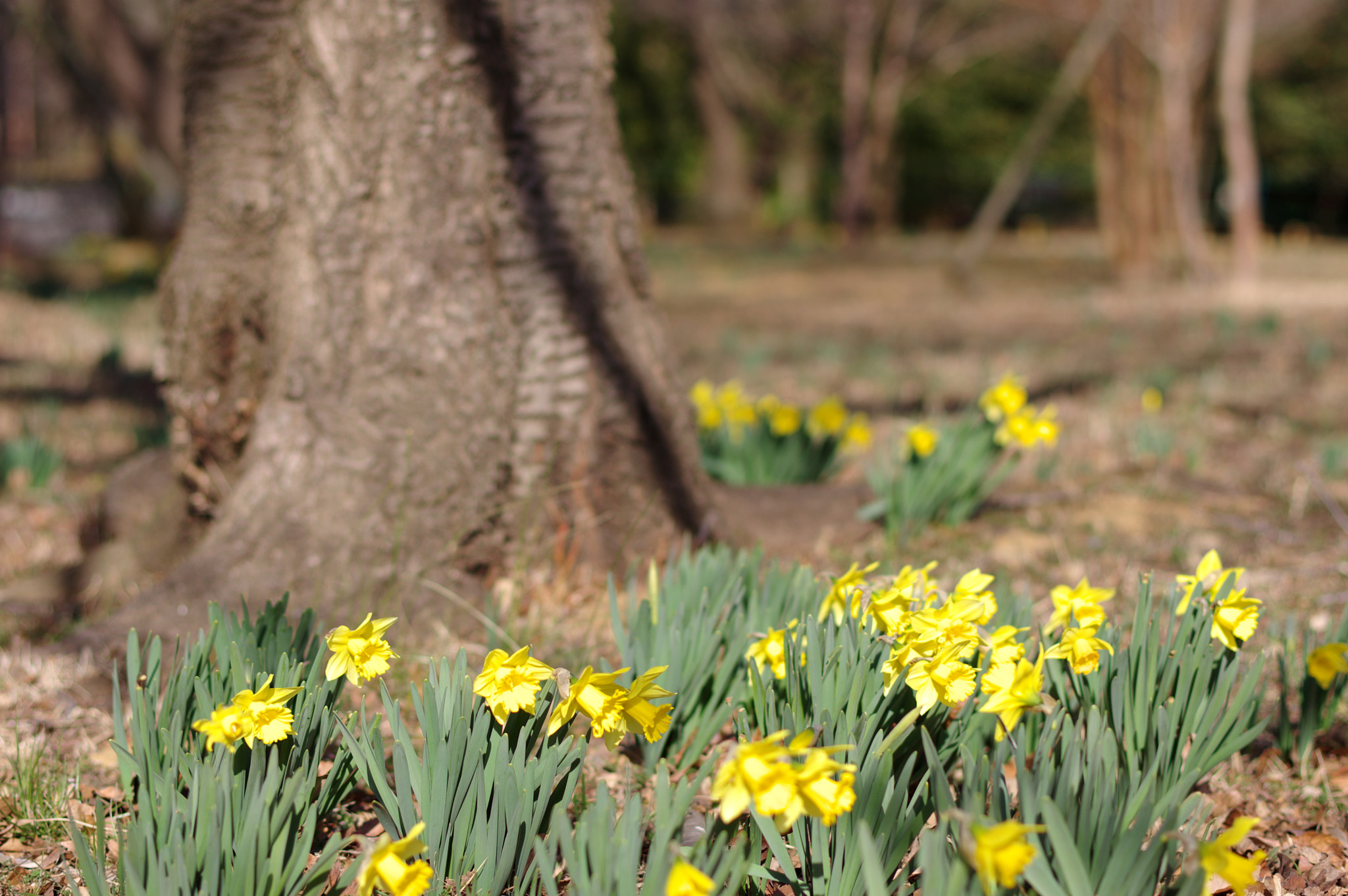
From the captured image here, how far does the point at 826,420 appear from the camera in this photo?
3334mm

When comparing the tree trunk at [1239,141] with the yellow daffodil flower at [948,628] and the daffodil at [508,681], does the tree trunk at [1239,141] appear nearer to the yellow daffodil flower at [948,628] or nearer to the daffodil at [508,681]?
the yellow daffodil flower at [948,628]

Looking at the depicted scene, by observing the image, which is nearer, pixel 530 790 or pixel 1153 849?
pixel 1153 849

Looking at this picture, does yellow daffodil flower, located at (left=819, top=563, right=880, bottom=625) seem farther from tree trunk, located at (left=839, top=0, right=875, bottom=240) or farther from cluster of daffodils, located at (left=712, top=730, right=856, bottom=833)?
tree trunk, located at (left=839, top=0, right=875, bottom=240)

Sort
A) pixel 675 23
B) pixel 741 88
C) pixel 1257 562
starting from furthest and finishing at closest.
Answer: pixel 741 88 < pixel 675 23 < pixel 1257 562

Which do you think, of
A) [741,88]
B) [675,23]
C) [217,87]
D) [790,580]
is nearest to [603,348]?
[790,580]

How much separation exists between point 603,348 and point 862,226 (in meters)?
15.5

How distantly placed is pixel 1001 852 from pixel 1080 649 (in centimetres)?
54

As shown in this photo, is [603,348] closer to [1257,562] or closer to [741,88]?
[1257,562]

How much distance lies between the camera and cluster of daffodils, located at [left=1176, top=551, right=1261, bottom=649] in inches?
61.2

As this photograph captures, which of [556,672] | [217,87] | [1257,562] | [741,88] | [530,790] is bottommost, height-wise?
[1257,562]

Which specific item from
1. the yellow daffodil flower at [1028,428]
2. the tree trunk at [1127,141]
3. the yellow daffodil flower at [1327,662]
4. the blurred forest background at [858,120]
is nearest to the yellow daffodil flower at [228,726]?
the yellow daffodil flower at [1327,662]

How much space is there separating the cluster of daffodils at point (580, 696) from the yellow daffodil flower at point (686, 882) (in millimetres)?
247

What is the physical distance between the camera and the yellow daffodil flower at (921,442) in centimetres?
284

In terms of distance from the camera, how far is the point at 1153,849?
114cm
